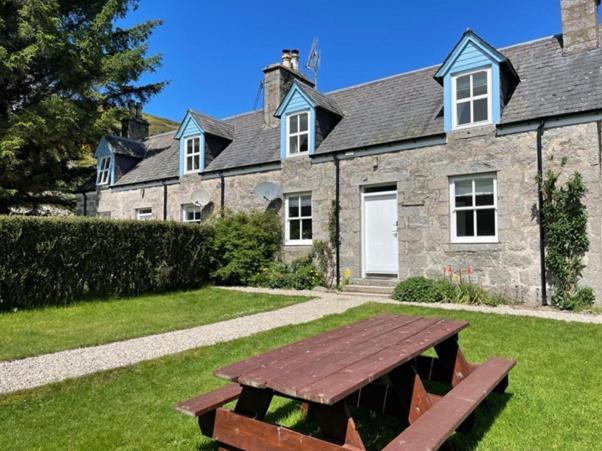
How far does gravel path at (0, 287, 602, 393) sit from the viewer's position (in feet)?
16.3

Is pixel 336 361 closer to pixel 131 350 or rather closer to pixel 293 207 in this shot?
pixel 131 350

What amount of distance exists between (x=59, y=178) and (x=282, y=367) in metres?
21.7

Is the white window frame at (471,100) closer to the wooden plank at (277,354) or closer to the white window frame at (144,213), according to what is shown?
the wooden plank at (277,354)

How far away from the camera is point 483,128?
34.0 feet

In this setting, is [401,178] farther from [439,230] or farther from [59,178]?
[59,178]

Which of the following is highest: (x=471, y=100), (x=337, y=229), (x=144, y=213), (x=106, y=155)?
(x=106, y=155)

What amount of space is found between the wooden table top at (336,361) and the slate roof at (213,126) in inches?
564

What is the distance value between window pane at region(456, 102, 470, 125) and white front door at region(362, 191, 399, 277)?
2591 mm

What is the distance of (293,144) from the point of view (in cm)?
1402

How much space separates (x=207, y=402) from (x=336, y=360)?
953 millimetres

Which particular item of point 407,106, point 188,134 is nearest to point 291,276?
point 407,106

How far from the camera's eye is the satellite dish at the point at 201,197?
15703 millimetres

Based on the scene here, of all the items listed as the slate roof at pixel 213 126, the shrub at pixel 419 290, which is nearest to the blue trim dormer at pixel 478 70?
the shrub at pixel 419 290

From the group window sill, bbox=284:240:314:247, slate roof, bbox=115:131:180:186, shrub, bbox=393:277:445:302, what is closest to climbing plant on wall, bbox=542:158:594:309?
shrub, bbox=393:277:445:302
